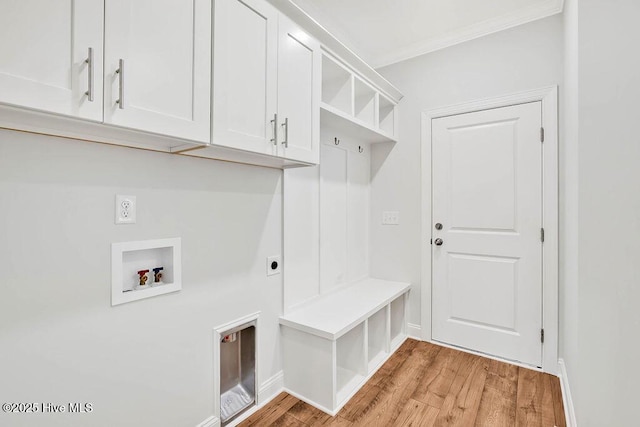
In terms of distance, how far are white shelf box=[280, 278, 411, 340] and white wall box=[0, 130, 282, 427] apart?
14.5 inches

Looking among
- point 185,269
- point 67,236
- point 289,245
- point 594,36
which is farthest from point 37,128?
point 594,36

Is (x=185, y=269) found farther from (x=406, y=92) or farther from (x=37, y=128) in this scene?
(x=406, y=92)

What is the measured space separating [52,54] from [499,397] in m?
2.71

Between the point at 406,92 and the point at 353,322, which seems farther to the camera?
the point at 406,92

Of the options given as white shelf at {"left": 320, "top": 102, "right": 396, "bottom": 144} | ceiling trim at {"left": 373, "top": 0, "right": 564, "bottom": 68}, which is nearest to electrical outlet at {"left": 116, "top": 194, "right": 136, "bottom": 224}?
white shelf at {"left": 320, "top": 102, "right": 396, "bottom": 144}

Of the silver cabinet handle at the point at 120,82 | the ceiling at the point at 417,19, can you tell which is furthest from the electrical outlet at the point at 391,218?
the silver cabinet handle at the point at 120,82

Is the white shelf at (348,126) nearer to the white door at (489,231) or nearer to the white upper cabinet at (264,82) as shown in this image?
the white upper cabinet at (264,82)

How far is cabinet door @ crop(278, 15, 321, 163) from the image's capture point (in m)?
1.58

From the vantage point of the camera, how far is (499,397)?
196 cm

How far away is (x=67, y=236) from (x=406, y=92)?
8.98ft

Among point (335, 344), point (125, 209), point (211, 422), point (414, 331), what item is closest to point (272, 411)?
point (211, 422)

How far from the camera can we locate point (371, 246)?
10.1 ft

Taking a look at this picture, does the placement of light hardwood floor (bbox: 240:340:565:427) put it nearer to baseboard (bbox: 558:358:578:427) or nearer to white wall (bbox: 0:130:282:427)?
baseboard (bbox: 558:358:578:427)

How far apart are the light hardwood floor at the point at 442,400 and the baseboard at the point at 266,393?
0.10ft
